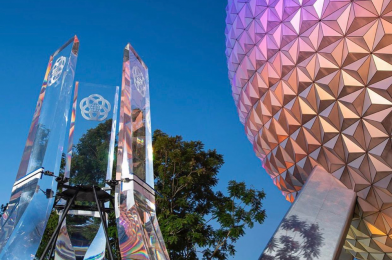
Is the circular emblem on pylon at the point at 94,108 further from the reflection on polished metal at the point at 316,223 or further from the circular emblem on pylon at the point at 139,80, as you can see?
the reflection on polished metal at the point at 316,223

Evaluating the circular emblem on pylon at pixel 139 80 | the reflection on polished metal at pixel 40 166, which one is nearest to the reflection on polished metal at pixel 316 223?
the circular emblem on pylon at pixel 139 80

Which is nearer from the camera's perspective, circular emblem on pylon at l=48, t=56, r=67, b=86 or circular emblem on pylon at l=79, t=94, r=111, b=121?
circular emblem on pylon at l=48, t=56, r=67, b=86

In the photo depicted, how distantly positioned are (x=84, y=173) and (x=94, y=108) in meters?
1.26

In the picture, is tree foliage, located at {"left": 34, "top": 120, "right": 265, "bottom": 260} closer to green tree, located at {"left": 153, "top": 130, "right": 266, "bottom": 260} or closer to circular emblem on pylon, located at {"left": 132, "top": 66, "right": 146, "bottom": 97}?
green tree, located at {"left": 153, "top": 130, "right": 266, "bottom": 260}

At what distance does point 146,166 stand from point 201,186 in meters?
12.3

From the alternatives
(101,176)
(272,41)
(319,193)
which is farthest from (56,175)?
(272,41)

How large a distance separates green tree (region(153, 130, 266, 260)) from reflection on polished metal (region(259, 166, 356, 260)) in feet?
25.1

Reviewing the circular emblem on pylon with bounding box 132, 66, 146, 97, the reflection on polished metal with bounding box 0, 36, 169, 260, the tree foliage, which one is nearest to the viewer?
the reflection on polished metal with bounding box 0, 36, 169, 260

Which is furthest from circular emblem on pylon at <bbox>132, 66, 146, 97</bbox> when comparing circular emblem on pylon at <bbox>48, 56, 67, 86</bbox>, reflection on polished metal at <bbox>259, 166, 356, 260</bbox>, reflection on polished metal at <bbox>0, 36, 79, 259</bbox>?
reflection on polished metal at <bbox>259, 166, 356, 260</bbox>

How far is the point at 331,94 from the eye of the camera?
850cm

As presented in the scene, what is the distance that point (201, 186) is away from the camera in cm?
1858

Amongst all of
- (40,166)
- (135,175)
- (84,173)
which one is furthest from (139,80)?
(40,166)

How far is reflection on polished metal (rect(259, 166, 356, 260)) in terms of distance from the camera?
25.0 ft

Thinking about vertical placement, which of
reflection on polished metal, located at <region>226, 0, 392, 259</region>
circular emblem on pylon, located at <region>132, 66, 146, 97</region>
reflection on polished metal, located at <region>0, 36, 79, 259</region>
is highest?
reflection on polished metal, located at <region>226, 0, 392, 259</region>
